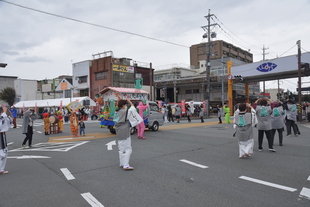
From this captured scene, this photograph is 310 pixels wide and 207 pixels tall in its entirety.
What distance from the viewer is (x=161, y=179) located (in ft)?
18.2

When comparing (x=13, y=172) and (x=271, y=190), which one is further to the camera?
(x=13, y=172)

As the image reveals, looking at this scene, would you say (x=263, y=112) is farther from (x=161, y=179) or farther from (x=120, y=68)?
(x=120, y=68)

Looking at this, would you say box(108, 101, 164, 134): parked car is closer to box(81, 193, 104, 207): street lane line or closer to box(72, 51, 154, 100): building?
box(81, 193, 104, 207): street lane line

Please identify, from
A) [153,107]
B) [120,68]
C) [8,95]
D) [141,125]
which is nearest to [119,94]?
[153,107]

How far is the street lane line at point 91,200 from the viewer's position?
13.8ft

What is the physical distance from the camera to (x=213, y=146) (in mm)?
9734

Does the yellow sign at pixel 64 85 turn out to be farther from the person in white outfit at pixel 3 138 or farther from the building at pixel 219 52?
the person in white outfit at pixel 3 138

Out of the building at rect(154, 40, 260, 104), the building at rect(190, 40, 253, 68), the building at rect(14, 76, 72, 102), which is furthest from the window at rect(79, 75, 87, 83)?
the building at rect(190, 40, 253, 68)

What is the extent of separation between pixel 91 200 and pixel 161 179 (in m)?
1.76

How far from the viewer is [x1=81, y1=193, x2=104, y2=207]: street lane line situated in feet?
13.8

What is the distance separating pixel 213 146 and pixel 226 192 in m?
5.15

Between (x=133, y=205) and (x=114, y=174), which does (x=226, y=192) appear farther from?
(x=114, y=174)

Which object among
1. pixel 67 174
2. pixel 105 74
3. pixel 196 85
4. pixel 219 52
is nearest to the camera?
pixel 67 174

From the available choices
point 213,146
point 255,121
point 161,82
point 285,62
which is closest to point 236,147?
point 213,146
